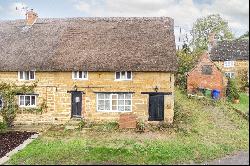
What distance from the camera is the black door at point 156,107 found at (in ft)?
88.9

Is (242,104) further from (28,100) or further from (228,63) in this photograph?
(28,100)

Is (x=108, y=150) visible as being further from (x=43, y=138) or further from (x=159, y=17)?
(x=159, y=17)

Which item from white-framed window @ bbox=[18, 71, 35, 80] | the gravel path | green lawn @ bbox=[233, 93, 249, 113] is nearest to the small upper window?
green lawn @ bbox=[233, 93, 249, 113]

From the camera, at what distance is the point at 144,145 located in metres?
21.5

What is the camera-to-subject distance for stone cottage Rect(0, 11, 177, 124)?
2709cm

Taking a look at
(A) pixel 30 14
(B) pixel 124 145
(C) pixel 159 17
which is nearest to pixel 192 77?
(C) pixel 159 17

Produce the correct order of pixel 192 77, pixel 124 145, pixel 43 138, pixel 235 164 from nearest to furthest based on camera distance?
pixel 235 164
pixel 124 145
pixel 43 138
pixel 192 77

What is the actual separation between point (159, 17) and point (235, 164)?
56.1ft

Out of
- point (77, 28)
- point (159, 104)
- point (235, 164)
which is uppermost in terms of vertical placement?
point (77, 28)

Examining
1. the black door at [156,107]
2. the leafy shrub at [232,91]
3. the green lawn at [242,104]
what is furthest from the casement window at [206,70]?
the black door at [156,107]

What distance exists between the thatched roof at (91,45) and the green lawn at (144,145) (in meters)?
4.88

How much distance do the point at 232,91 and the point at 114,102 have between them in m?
16.2

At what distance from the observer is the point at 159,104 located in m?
27.1

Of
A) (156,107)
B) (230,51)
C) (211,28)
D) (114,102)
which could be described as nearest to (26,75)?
(114,102)
